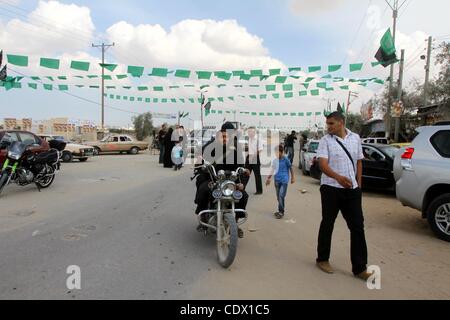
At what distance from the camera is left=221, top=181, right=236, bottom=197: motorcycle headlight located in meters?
5.15

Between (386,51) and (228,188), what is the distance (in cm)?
1813

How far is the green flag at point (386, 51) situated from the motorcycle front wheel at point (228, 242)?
57.5ft

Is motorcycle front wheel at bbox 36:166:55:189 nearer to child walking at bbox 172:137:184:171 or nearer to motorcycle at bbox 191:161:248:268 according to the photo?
child walking at bbox 172:137:184:171

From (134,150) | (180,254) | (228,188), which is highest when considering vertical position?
(228,188)

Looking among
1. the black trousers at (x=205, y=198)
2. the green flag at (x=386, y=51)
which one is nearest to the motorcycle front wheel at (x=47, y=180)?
the black trousers at (x=205, y=198)

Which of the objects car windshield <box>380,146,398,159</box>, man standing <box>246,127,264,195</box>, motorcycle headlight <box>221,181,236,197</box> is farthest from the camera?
car windshield <box>380,146,398,159</box>

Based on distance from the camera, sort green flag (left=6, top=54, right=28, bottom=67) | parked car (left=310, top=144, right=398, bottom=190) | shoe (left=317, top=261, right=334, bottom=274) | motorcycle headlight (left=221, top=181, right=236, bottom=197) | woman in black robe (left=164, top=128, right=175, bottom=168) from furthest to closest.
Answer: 1. woman in black robe (left=164, top=128, right=175, bottom=168)
2. green flag (left=6, top=54, right=28, bottom=67)
3. parked car (left=310, top=144, right=398, bottom=190)
4. motorcycle headlight (left=221, top=181, right=236, bottom=197)
5. shoe (left=317, top=261, right=334, bottom=274)

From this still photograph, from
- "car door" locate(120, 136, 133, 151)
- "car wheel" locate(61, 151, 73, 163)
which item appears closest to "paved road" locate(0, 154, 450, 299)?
"car wheel" locate(61, 151, 73, 163)

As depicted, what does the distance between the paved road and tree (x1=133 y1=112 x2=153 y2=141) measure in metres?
43.1

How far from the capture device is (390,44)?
20516 mm

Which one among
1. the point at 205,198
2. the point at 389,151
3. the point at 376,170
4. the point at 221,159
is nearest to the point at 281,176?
the point at 221,159

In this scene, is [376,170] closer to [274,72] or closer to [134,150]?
[274,72]

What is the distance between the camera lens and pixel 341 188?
15.5 ft
